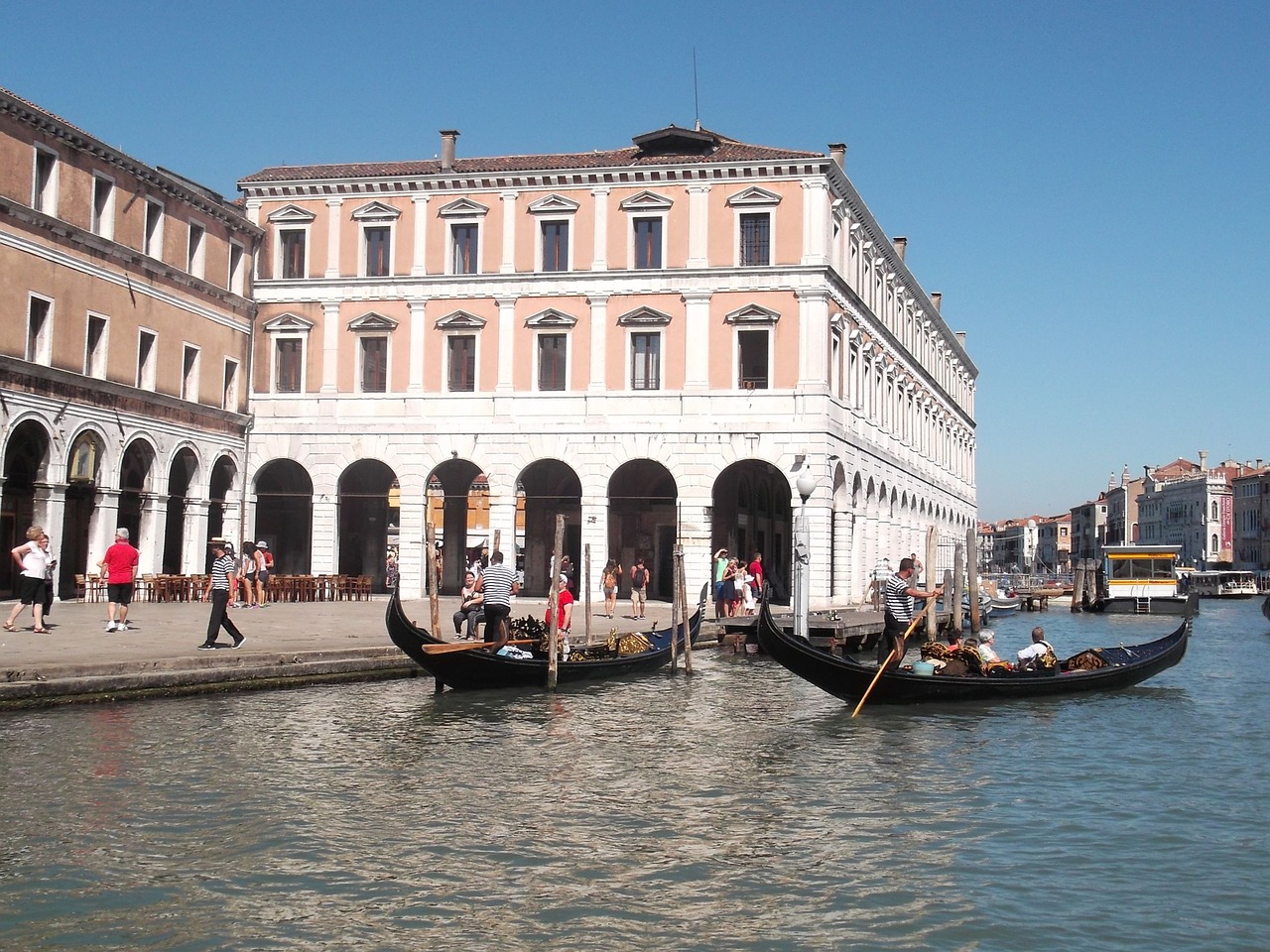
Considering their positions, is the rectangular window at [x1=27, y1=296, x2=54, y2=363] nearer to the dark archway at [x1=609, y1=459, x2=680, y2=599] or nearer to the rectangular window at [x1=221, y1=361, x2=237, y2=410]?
the rectangular window at [x1=221, y1=361, x2=237, y2=410]

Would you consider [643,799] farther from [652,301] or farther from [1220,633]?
[1220,633]

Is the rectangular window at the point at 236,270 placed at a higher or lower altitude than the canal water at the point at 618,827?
higher

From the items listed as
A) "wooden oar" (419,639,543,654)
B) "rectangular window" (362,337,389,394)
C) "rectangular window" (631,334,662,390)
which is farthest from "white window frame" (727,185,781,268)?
"wooden oar" (419,639,543,654)

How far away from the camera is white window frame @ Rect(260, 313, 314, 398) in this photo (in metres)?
31.6

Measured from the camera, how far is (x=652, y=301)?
29984 mm

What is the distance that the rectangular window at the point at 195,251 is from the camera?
29.1m

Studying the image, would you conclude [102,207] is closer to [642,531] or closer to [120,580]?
[120,580]

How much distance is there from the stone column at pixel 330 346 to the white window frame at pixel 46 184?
799 centimetres

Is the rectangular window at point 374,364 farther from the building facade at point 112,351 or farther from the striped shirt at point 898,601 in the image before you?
the striped shirt at point 898,601

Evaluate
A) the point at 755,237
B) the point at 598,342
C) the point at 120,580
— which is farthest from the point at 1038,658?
the point at 598,342

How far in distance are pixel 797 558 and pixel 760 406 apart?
297 inches

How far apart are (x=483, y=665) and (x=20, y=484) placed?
43.2 ft

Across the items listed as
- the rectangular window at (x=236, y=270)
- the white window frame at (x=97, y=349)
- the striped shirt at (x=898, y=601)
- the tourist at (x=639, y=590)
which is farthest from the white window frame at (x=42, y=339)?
the striped shirt at (x=898, y=601)

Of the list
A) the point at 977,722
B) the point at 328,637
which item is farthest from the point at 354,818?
the point at 328,637
